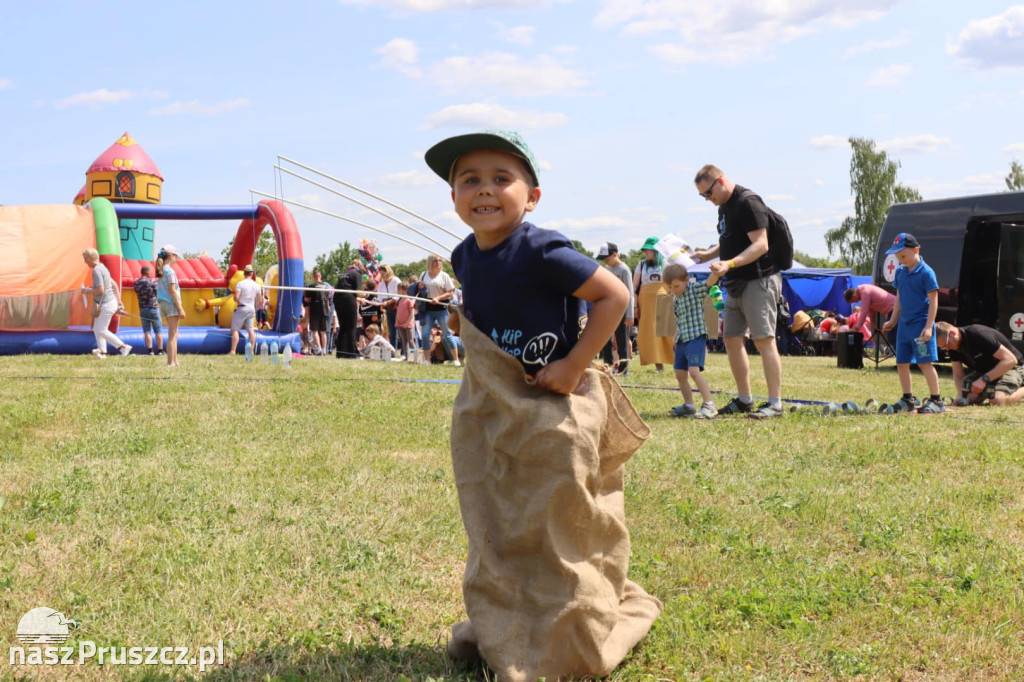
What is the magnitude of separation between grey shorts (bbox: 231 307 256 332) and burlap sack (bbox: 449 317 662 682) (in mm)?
14862

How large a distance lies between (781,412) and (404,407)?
3.56 meters

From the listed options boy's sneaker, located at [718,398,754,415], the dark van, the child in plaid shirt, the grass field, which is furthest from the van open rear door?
the child in plaid shirt

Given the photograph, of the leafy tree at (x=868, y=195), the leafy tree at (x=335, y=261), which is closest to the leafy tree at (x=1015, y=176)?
the leafy tree at (x=868, y=195)

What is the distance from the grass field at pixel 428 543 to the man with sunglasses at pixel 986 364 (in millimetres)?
3121

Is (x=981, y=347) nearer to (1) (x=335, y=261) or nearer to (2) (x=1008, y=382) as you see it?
(2) (x=1008, y=382)

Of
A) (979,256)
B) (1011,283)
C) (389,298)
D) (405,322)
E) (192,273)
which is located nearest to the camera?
(1011,283)

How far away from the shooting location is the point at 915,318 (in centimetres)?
945

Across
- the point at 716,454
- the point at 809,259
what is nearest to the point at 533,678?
the point at 716,454

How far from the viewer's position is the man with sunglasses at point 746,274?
8.05 meters

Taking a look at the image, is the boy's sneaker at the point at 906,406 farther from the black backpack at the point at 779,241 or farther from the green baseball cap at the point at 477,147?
the green baseball cap at the point at 477,147

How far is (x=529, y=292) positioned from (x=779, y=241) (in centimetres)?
595

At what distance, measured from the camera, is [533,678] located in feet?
9.04

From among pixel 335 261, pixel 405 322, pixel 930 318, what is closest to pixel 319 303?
pixel 405 322

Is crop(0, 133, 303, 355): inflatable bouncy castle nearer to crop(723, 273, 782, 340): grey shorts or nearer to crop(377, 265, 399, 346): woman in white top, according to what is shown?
crop(377, 265, 399, 346): woman in white top
